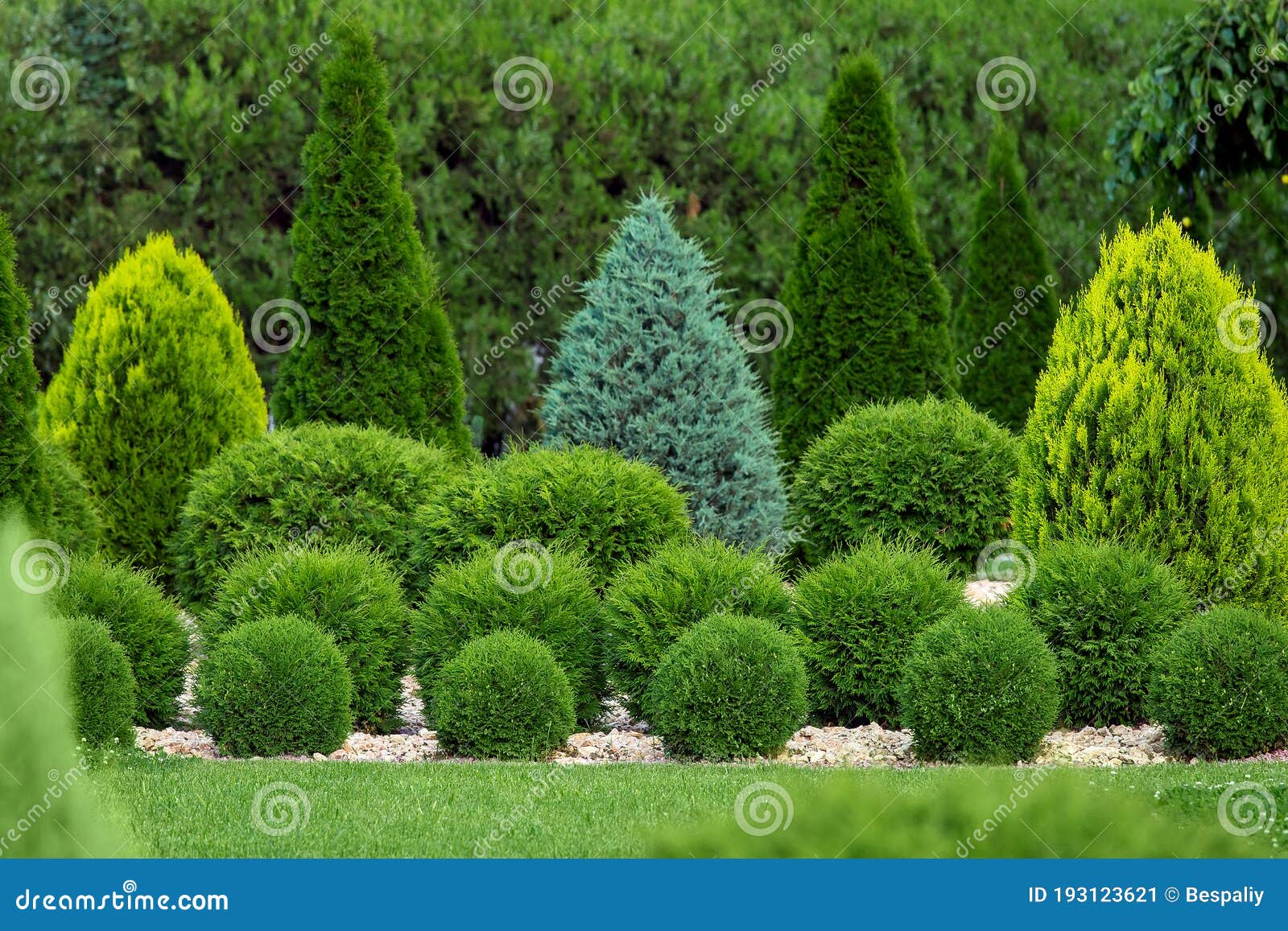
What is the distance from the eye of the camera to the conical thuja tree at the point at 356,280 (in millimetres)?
10719

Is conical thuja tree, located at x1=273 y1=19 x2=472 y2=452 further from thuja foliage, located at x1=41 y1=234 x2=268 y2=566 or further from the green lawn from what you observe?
the green lawn

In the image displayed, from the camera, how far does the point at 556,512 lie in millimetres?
8047

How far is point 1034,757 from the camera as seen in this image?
6750 millimetres

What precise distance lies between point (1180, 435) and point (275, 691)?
5.23 metres

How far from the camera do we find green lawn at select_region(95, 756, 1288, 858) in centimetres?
509

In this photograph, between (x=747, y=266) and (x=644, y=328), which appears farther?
(x=747, y=266)

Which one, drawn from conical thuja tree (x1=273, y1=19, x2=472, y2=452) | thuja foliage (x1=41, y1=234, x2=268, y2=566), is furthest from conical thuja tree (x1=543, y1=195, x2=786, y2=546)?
thuja foliage (x1=41, y1=234, x2=268, y2=566)

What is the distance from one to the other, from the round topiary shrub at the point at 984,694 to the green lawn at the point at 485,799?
294mm

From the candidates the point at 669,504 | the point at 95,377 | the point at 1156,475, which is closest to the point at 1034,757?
the point at 1156,475

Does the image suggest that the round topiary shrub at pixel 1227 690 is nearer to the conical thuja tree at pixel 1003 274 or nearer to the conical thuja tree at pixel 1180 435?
the conical thuja tree at pixel 1180 435

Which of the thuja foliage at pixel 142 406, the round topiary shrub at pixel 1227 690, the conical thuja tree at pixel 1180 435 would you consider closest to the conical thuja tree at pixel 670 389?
the conical thuja tree at pixel 1180 435

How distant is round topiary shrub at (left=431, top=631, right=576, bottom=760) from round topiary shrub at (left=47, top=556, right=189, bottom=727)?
1729mm

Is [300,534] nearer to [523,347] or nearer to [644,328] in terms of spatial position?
[644,328]

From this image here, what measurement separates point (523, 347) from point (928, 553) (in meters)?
8.65
